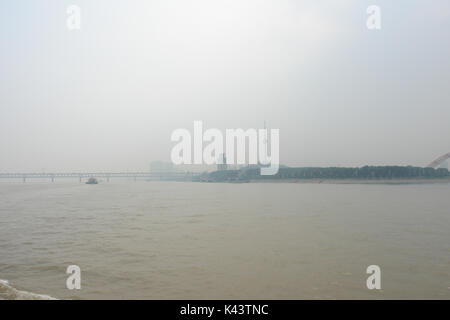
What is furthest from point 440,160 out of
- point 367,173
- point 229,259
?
point 229,259

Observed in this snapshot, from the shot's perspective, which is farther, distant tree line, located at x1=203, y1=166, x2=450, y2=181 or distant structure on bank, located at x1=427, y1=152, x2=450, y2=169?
distant structure on bank, located at x1=427, y1=152, x2=450, y2=169

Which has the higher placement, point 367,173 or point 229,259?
point 229,259

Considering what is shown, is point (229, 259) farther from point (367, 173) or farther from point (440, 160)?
point (440, 160)

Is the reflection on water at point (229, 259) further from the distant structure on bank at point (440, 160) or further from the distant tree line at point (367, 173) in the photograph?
the distant structure on bank at point (440, 160)

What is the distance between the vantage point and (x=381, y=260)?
994 centimetres

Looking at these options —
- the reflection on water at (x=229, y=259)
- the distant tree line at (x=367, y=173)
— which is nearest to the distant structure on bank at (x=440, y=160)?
the distant tree line at (x=367, y=173)

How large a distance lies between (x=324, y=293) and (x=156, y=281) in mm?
3844

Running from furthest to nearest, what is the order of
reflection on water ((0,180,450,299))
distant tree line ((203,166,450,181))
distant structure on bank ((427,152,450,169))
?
distant structure on bank ((427,152,450,169)) < distant tree line ((203,166,450,181)) < reflection on water ((0,180,450,299))

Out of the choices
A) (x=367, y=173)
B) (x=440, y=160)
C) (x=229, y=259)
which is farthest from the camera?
(x=440, y=160)

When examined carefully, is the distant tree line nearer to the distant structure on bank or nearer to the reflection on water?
the distant structure on bank

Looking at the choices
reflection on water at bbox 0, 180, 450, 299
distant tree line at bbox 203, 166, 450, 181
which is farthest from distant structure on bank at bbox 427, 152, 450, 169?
reflection on water at bbox 0, 180, 450, 299

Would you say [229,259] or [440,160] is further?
[440,160]

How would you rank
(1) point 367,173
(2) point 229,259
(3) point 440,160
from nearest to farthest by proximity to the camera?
(2) point 229,259 < (1) point 367,173 < (3) point 440,160
